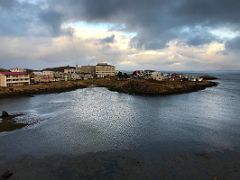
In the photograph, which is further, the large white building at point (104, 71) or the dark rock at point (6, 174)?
the large white building at point (104, 71)

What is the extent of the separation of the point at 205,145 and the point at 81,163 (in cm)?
1544

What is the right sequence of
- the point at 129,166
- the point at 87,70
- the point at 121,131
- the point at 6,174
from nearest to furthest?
the point at 6,174, the point at 129,166, the point at 121,131, the point at 87,70

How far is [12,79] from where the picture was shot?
10338 cm

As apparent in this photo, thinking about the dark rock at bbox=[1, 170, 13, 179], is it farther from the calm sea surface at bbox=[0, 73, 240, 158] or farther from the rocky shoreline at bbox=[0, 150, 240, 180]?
the calm sea surface at bbox=[0, 73, 240, 158]

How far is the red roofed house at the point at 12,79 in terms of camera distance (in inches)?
3964

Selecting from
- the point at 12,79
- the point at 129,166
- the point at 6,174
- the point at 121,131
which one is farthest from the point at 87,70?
the point at 6,174

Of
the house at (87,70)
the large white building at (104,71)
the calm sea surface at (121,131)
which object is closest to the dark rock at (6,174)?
the calm sea surface at (121,131)

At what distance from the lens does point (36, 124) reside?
1699 inches

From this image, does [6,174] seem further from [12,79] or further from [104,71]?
[104,71]

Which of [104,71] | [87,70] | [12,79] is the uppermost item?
[87,70]

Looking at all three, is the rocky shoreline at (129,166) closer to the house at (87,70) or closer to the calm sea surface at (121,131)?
the calm sea surface at (121,131)

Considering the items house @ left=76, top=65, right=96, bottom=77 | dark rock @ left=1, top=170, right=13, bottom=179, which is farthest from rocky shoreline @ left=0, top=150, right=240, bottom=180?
house @ left=76, top=65, right=96, bottom=77

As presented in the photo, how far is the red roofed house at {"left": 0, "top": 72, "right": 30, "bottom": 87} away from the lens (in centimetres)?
10069

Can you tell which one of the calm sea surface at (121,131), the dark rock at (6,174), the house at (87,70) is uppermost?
the house at (87,70)
